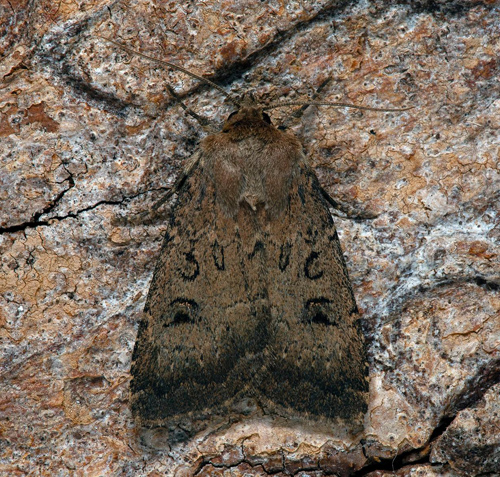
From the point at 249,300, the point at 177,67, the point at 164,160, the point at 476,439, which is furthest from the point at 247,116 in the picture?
the point at 476,439

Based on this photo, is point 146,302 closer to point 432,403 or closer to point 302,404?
point 302,404

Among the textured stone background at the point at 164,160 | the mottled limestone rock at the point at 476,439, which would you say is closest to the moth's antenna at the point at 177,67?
the textured stone background at the point at 164,160

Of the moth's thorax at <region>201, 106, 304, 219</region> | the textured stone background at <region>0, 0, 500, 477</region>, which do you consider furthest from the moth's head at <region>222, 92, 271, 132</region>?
the textured stone background at <region>0, 0, 500, 477</region>

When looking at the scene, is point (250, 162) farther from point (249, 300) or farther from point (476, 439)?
point (476, 439)

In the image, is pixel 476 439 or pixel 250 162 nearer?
pixel 476 439

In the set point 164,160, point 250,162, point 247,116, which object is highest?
point 247,116

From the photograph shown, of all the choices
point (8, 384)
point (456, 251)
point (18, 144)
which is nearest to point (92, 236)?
point (18, 144)
